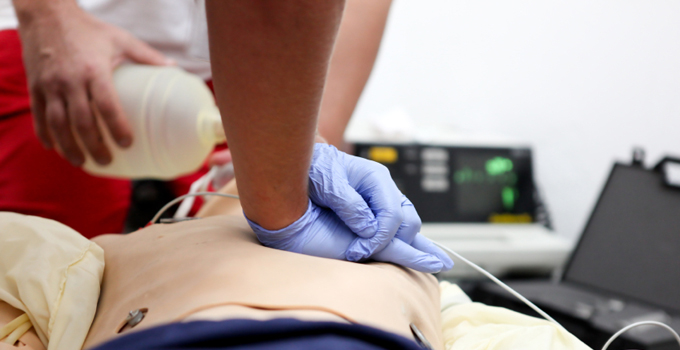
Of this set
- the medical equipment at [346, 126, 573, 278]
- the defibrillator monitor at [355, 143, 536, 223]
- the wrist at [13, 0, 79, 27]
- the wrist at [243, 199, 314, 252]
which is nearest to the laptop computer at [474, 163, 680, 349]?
the medical equipment at [346, 126, 573, 278]

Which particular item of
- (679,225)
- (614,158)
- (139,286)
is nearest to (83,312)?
(139,286)

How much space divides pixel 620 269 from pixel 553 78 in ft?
3.35

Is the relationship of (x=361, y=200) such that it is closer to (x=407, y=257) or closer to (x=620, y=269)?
(x=407, y=257)

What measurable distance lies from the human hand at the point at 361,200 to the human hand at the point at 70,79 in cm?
52

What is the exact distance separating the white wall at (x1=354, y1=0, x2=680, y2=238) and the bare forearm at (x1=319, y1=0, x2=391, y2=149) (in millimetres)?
1337

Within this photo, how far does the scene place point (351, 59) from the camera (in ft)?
3.36

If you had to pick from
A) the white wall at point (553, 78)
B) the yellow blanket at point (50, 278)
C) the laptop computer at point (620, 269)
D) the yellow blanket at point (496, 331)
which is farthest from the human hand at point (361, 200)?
the white wall at point (553, 78)

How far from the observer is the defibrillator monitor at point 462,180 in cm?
187

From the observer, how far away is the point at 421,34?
2453 millimetres

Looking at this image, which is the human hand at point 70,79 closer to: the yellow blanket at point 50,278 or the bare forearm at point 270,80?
the yellow blanket at point 50,278

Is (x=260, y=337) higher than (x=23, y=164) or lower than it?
higher

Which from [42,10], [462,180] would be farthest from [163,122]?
[462,180]

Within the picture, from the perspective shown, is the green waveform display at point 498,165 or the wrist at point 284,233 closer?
the wrist at point 284,233

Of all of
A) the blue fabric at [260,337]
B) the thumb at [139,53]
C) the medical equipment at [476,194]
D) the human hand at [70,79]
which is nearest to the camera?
the blue fabric at [260,337]
